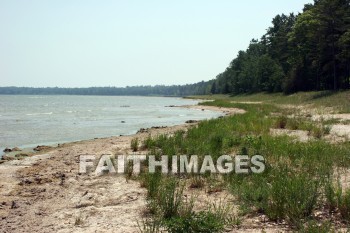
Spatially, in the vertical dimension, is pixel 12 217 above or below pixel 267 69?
below

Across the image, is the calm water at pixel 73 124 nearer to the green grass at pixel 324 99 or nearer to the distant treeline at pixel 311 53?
the green grass at pixel 324 99

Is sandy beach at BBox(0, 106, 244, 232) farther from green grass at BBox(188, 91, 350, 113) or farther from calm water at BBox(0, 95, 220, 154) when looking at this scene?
green grass at BBox(188, 91, 350, 113)

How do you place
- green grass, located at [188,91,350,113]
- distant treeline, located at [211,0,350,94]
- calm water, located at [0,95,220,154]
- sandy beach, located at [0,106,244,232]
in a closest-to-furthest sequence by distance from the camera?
sandy beach, located at [0,106,244,232]
calm water, located at [0,95,220,154]
green grass, located at [188,91,350,113]
distant treeline, located at [211,0,350,94]

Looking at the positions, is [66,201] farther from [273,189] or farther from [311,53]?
[311,53]

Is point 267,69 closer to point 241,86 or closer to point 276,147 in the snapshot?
point 241,86

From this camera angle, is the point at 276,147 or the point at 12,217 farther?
the point at 276,147

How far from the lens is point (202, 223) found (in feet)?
18.0

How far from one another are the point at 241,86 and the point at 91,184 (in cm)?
9916

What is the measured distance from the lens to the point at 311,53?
53.0 meters

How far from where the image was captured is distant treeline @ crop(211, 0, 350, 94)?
45562mm

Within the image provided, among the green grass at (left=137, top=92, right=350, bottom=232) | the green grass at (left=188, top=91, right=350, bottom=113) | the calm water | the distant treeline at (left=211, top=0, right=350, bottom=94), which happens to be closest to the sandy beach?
the green grass at (left=137, top=92, right=350, bottom=232)

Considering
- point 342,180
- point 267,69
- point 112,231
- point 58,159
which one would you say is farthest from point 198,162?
point 267,69

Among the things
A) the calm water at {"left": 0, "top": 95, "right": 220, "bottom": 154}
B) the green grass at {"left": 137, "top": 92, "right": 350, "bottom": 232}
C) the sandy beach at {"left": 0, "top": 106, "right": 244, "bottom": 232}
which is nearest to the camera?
the green grass at {"left": 137, "top": 92, "right": 350, "bottom": 232}

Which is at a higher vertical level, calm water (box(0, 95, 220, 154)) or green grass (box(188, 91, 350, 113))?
green grass (box(188, 91, 350, 113))
